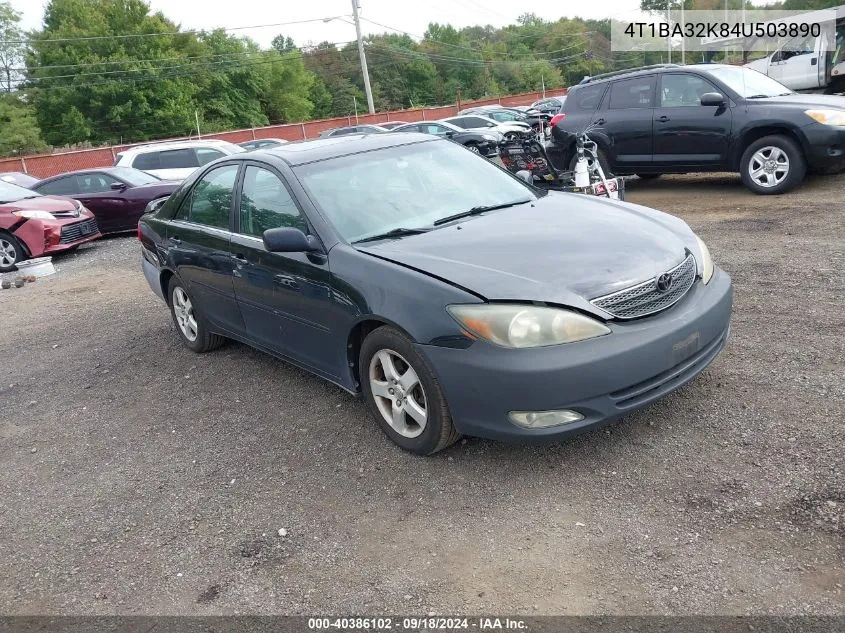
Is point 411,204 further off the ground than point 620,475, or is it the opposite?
point 411,204

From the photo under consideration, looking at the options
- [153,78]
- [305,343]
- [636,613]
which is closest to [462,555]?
[636,613]

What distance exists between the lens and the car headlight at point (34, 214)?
11.2m

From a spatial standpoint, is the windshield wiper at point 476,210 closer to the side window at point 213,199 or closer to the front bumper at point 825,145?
the side window at point 213,199

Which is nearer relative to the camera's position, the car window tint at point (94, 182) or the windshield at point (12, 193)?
the windshield at point (12, 193)

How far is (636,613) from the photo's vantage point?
249 centimetres

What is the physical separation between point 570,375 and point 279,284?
197 cm

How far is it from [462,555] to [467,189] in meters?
2.42

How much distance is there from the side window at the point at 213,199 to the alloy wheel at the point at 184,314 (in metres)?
0.68

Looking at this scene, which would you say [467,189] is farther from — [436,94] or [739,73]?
[436,94]

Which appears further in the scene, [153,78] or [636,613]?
[153,78]

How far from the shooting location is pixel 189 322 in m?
5.81

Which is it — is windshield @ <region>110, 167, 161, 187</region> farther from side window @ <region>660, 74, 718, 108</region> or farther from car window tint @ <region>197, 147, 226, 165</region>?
side window @ <region>660, 74, 718, 108</region>

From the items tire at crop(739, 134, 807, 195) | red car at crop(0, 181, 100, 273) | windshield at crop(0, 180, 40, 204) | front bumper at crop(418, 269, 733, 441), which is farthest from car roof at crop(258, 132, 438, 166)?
windshield at crop(0, 180, 40, 204)

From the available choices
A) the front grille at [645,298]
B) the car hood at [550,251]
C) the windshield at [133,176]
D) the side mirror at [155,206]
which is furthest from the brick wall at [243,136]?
the front grille at [645,298]
